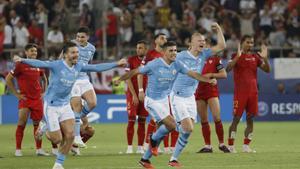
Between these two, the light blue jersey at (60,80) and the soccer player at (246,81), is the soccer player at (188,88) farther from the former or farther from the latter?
the soccer player at (246,81)

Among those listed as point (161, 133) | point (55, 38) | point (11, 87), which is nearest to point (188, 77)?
point (161, 133)

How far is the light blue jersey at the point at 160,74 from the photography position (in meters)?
17.3

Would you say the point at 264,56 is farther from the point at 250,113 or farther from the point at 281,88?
the point at 281,88

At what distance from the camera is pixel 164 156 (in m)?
19.7

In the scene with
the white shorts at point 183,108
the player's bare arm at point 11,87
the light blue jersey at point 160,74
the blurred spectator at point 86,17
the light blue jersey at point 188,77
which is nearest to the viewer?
the light blue jersey at point 160,74

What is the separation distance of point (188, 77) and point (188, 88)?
0.26 metres

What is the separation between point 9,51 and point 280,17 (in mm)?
10416

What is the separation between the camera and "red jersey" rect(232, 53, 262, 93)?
21344 millimetres

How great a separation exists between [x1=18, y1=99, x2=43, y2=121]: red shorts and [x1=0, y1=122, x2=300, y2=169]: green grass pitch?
0.83 metres

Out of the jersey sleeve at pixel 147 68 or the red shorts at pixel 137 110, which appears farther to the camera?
the red shorts at pixel 137 110

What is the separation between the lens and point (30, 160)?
18.7 m

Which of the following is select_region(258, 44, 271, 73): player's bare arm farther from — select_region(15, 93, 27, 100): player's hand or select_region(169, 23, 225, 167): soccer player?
select_region(15, 93, 27, 100): player's hand

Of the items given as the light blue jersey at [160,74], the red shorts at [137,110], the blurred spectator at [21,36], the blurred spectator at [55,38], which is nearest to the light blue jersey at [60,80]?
the light blue jersey at [160,74]

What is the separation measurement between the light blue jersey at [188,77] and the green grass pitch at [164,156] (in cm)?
135
